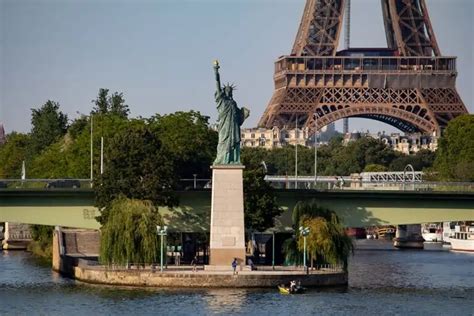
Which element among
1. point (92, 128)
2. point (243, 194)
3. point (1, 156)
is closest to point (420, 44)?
point (1, 156)

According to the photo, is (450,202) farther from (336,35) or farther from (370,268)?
(336,35)

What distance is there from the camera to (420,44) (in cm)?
17788

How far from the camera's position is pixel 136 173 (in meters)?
83.2

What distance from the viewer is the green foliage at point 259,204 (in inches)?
3228

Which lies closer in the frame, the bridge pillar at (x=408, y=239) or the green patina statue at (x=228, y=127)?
the green patina statue at (x=228, y=127)

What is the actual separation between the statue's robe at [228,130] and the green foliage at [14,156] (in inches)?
2536

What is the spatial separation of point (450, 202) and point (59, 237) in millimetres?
23157

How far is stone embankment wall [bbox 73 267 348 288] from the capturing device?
74188 mm

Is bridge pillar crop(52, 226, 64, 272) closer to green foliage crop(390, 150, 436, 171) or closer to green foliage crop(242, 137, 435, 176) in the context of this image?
green foliage crop(242, 137, 435, 176)

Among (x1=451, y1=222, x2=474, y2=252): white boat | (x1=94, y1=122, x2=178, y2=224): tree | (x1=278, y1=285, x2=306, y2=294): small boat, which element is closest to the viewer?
(x1=278, y1=285, x2=306, y2=294): small boat

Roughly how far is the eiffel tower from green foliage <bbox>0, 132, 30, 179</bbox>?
28.3 meters

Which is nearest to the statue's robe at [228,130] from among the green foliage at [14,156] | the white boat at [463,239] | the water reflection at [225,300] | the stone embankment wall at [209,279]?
the stone embankment wall at [209,279]

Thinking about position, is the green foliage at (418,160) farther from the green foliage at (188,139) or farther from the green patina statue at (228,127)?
the green patina statue at (228,127)

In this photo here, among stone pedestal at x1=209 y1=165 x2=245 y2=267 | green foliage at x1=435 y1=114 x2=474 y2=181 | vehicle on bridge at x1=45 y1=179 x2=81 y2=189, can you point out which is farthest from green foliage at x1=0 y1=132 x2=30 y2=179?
stone pedestal at x1=209 y1=165 x2=245 y2=267
